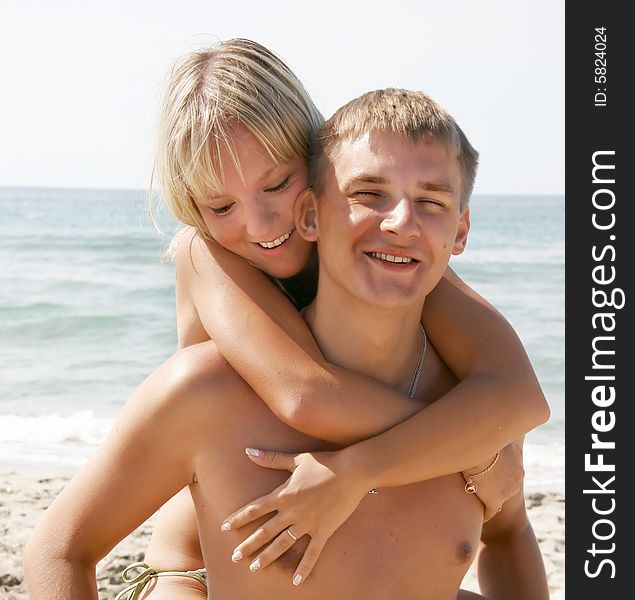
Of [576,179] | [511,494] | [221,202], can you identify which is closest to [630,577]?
[511,494]

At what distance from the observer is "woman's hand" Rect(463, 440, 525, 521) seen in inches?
108

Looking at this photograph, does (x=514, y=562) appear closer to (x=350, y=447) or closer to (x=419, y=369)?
(x=419, y=369)

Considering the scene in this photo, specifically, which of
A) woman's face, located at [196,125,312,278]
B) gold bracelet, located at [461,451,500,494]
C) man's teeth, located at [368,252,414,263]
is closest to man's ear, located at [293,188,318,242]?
man's teeth, located at [368,252,414,263]

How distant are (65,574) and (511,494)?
1.19 m

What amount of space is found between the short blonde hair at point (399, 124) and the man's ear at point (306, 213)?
3 centimetres

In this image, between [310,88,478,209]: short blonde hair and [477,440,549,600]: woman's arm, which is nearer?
[310,88,478,209]: short blonde hair

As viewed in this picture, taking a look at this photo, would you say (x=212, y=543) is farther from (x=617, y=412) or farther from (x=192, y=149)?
(x=617, y=412)

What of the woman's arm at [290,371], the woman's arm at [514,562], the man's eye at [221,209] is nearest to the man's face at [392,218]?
the woman's arm at [290,371]

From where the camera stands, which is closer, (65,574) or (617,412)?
(65,574)

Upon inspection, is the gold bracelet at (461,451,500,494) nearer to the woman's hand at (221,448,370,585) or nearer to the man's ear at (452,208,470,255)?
the woman's hand at (221,448,370,585)

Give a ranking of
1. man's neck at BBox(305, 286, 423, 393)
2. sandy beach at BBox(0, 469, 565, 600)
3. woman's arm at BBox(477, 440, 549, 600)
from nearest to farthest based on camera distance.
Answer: man's neck at BBox(305, 286, 423, 393), woman's arm at BBox(477, 440, 549, 600), sandy beach at BBox(0, 469, 565, 600)

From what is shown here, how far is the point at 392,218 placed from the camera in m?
2.45

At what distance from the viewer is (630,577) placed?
12.5 feet

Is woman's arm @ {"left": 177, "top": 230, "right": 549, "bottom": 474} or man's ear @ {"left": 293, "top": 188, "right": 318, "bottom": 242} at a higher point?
man's ear @ {"left": 293, "top": 188, "right": 318, "bottom": 242}
